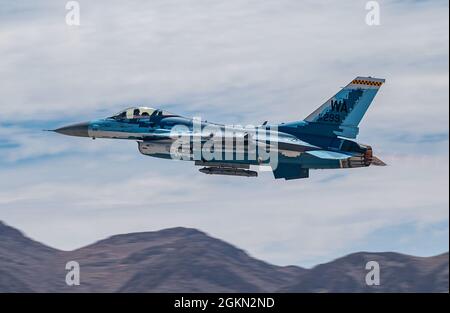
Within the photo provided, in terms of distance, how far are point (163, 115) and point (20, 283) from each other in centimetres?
13392

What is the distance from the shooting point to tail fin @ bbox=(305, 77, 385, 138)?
5938cm

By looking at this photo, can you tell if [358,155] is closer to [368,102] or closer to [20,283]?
[368,102]

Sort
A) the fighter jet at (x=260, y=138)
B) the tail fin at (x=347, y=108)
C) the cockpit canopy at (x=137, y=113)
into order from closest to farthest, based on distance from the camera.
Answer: the fighter jet at (x=260, y=138), the tail fin at (x=347, y=108), the cockpit canopy at (x=137, y=113)

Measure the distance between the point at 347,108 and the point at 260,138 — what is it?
585 cm

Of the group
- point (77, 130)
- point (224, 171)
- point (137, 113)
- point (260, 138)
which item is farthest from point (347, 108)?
point (77, 130)

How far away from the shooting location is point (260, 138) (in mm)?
57812

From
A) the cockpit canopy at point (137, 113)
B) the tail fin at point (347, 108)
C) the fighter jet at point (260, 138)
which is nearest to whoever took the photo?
the fighter jet at point (260, 138)

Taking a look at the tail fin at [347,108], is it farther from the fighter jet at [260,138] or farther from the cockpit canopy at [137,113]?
the cockpit canopy at [137,113]

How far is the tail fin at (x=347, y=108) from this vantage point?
5938 centimetres

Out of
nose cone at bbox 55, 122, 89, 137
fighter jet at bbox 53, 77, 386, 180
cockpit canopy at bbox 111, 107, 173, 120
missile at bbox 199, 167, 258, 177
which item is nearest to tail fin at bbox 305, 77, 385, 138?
fighter jet at bbox 53, 77, 386, 180

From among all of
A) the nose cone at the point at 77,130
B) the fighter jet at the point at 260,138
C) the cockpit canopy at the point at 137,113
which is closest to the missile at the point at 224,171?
the fighter jet at the point at 260,138
